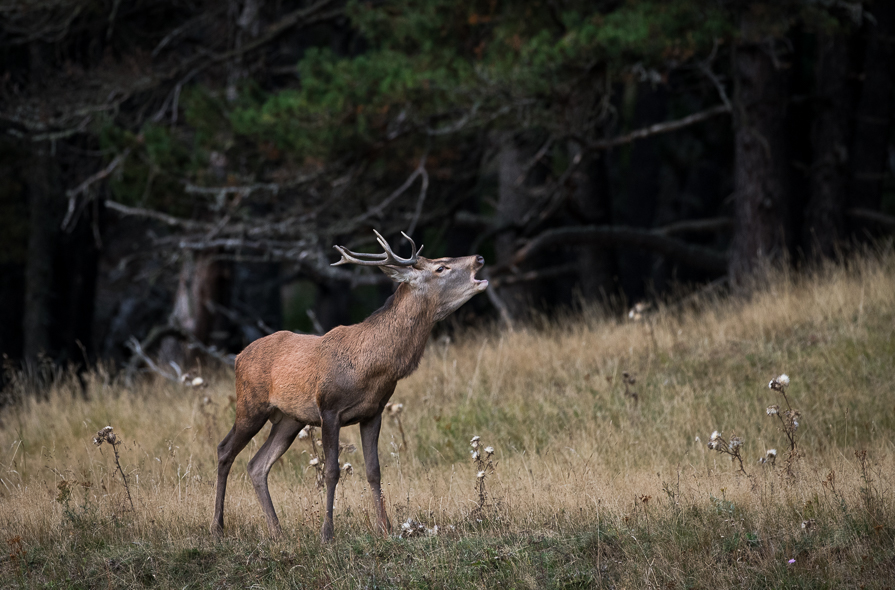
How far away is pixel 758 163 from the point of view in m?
12.0

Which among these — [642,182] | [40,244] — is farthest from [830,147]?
[40,244]

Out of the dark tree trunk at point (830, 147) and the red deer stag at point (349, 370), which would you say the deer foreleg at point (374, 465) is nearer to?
the red deer stag at point (349, 370)

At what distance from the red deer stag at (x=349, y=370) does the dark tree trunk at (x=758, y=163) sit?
7.72m

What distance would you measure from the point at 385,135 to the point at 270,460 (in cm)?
723

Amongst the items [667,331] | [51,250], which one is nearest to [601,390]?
[667,331]

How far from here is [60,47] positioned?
15.3 meters

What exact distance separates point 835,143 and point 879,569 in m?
10.8

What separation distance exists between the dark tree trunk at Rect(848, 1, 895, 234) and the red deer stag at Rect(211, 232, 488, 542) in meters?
11.5

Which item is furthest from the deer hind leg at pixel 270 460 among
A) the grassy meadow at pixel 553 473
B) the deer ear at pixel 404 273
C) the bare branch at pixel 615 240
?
the bare branch at pixel 615 240

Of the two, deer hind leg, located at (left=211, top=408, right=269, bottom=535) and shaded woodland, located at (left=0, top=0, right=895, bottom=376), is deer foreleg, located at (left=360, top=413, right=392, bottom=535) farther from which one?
shaded woodland, located at (left=0, top=0, right=895, bottom=376)

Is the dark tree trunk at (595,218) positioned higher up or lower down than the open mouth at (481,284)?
lower down

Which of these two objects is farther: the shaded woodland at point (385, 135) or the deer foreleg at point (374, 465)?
the shaded woodland at point (385, 135)

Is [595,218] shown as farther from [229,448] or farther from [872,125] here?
[229,448]

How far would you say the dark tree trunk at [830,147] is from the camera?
13688 mm
